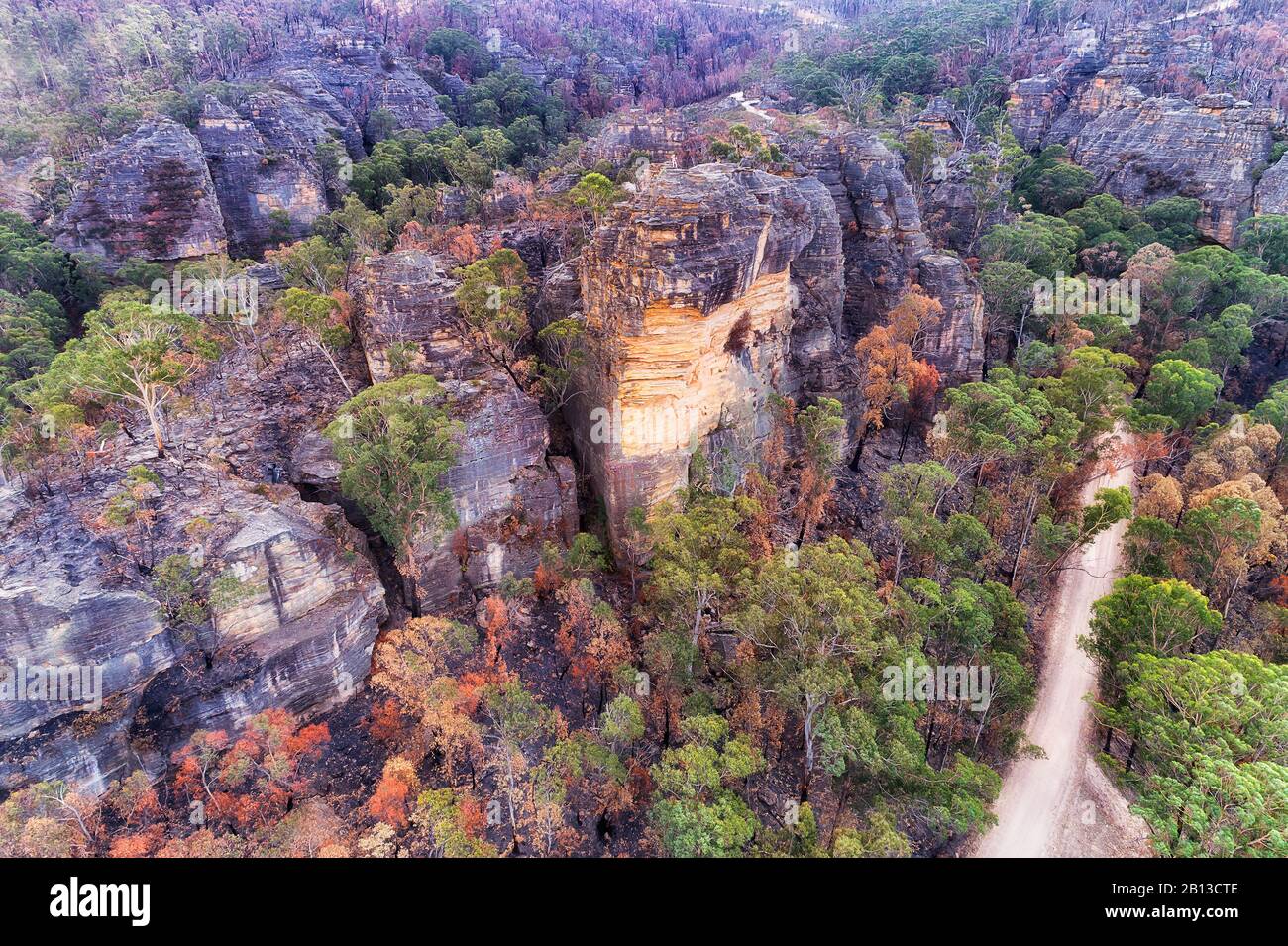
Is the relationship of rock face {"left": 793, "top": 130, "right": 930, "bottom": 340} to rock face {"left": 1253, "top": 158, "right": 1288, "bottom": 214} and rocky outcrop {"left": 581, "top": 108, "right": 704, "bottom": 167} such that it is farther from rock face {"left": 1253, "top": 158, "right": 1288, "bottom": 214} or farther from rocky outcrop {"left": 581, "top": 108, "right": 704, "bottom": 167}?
rock face {"left": 1253, "top": 158, "right": 1288, "bottom": 214}

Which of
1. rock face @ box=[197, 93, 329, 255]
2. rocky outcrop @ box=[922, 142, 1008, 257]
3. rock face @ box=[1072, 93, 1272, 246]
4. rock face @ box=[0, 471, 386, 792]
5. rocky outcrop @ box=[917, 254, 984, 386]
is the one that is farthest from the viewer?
rock face @ box=[197, 93, 329, 255]

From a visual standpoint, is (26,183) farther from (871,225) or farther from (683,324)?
(871,225)

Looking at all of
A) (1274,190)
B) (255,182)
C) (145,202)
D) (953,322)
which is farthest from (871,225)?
(145,202)

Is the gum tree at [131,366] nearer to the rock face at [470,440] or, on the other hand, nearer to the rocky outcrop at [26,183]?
the rock face at [470,440]

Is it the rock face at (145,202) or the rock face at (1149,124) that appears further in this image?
the rock face at (1149,124)

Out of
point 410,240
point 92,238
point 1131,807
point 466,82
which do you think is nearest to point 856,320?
point 410,240

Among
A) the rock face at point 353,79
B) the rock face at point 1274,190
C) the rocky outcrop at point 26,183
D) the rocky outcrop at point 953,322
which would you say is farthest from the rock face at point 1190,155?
the rocky outcrop at point 26,183

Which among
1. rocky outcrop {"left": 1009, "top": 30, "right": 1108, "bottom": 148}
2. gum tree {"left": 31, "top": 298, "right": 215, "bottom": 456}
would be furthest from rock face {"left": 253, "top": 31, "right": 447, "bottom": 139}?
rocky outcrop {"left": 1009, "top": 30, "right": 1108, "bottom": 148}
